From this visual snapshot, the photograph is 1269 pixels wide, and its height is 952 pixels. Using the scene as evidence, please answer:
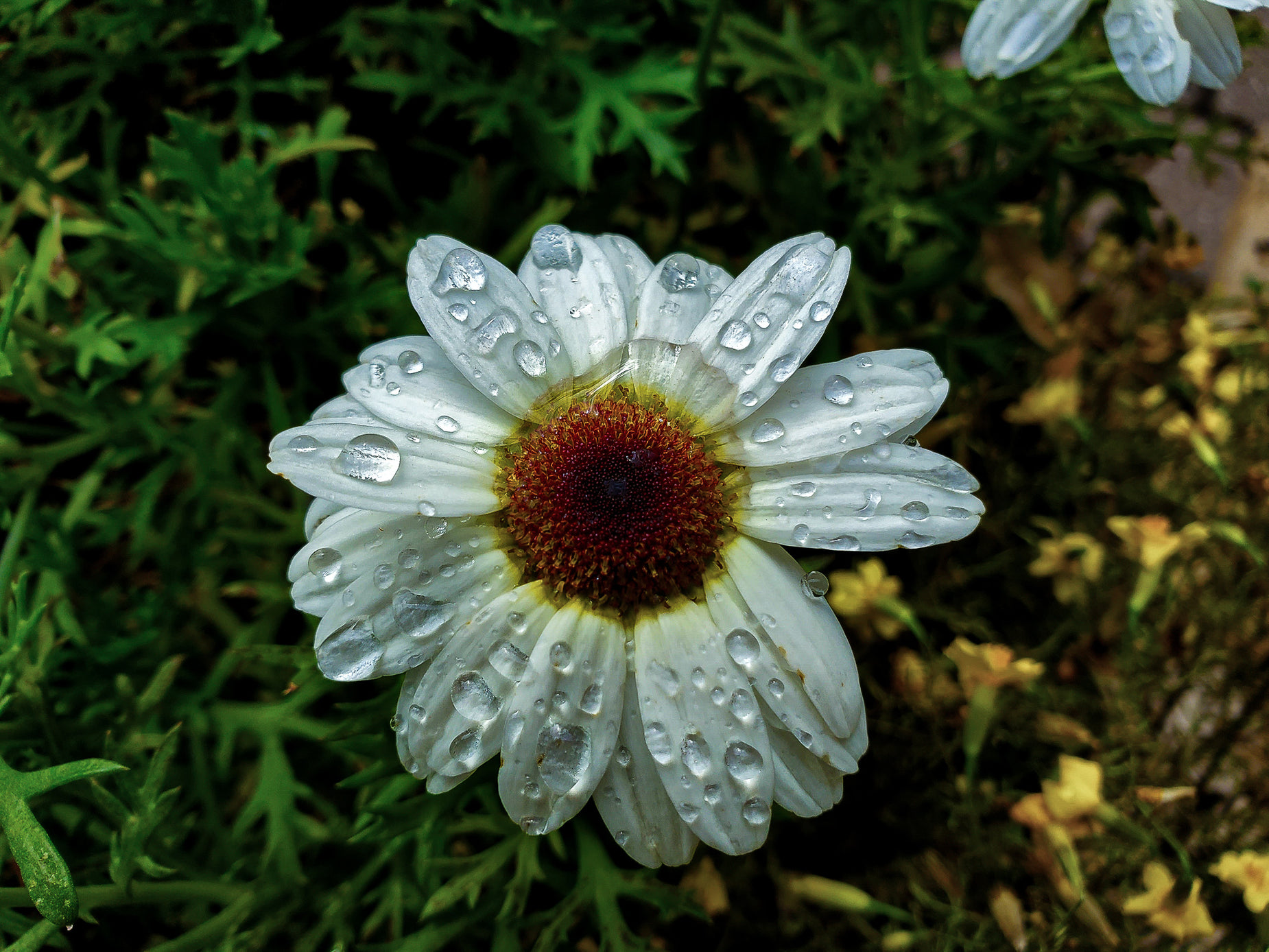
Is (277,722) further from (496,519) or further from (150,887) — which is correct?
(496,519)

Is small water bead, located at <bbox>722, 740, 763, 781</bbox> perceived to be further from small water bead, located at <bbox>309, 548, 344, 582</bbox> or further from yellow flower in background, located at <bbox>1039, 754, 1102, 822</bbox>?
yellow flower in background, located at <bbox>1039, 754, 1102, 822</bbox>

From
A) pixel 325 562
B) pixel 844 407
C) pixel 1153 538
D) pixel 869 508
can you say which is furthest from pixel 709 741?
pixel 1153 538

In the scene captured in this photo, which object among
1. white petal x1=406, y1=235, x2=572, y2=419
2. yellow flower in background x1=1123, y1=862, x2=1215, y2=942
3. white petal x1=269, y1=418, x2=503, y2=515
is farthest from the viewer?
yellow flower in background x1=1123, y1=862, x2=1215, y2=942

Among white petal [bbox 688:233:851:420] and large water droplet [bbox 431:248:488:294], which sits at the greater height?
large water droplet [bbox 431:248:488:294]

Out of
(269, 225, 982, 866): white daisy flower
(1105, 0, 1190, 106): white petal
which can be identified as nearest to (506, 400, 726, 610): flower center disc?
(269, 225, 982, 866): white daisy flower

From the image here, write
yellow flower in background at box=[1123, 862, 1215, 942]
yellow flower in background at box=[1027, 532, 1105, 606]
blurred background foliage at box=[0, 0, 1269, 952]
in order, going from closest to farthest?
yellow flower in background at box=[1123, 862, 1215, 942] → blurred background foliage at box=[0, 0, 1269, 952] → yellow flower in background at box=[1027, 532, 1105, 606]

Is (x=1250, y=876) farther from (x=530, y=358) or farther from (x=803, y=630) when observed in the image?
(x=530, y=358)
